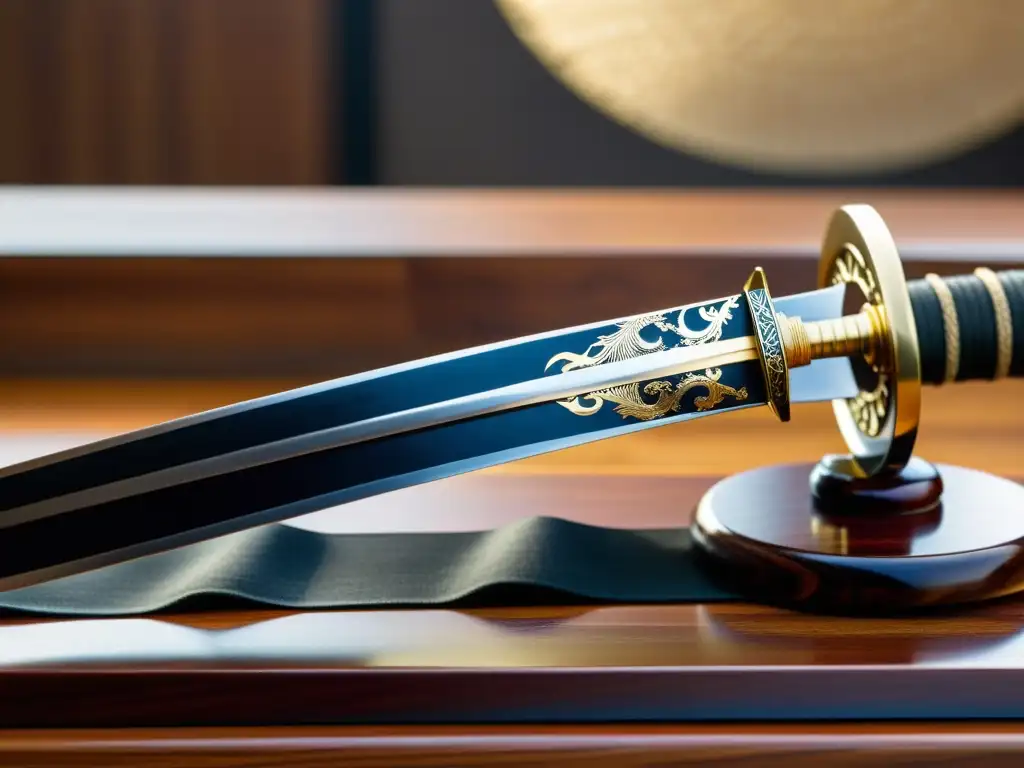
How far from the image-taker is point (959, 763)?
0.38 meters

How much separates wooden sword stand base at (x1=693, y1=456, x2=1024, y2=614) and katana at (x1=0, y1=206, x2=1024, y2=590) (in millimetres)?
40

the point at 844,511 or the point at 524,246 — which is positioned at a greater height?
the point at 524,246

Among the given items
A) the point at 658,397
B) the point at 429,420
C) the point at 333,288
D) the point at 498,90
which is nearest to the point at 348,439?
the point at 429,420

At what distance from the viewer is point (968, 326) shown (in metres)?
0.48

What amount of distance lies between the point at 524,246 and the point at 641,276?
0.32 feet

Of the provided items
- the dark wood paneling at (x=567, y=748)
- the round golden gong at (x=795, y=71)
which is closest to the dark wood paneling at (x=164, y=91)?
the round golden gong at (x=795, y=71)

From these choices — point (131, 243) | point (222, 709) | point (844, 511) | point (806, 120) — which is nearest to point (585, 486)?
point (844, 511)

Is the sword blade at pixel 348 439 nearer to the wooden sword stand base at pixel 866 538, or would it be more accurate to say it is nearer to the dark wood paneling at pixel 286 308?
the wooden sword stand base at pixel 866 538

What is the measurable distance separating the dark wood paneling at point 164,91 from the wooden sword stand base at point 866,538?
1.21 m

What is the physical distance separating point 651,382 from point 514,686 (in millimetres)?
142

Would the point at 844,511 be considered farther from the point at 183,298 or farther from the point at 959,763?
the point at 183,298

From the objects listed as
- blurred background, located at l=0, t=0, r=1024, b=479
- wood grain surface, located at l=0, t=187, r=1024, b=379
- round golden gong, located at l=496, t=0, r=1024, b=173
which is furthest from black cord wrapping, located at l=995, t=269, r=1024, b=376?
round golden gong, located at l=496, t=0, r=1024, b=173

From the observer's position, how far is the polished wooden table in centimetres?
39

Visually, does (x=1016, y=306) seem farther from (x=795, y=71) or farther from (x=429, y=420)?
(x=795, y=71)
